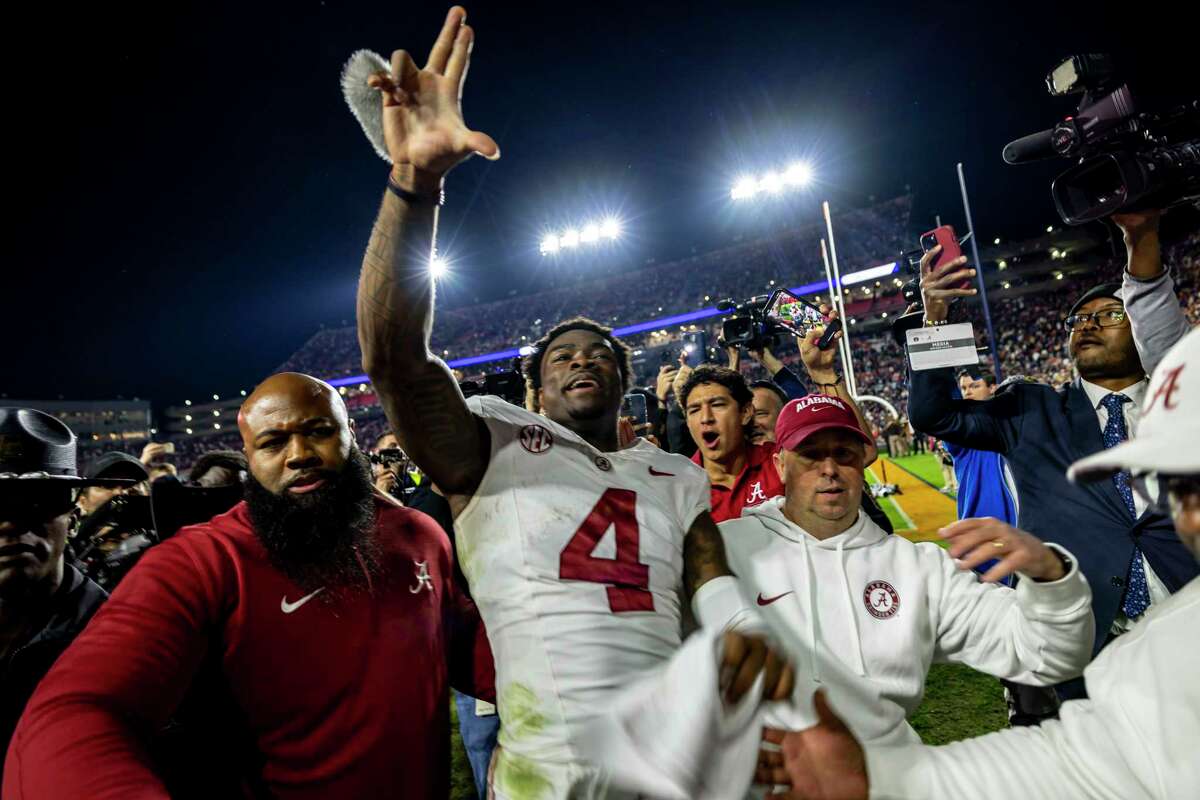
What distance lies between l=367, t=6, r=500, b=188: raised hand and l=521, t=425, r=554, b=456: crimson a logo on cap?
789mm

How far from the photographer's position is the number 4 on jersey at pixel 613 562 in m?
1.69

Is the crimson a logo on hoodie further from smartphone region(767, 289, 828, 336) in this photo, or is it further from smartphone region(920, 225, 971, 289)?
smartphone region(767, 289, 828, 336)

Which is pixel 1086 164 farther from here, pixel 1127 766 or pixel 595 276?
pixel 595 276

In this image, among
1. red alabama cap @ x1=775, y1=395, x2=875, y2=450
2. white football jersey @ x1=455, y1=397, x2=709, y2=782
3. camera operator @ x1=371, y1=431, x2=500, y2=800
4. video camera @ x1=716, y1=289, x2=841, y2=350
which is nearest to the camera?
white football jersey @ x1=455, y1=397, x2=709, y2=782

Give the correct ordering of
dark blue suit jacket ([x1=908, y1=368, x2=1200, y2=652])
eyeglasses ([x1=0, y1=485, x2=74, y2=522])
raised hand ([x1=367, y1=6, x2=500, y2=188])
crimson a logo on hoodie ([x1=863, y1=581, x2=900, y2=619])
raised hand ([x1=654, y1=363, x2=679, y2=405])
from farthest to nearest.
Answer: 1. raised hand ([x1=654, y1=363, x2=679, y2=405])
2. dark blue suit jacket ([x1=908, y1=368, x2=1200, y2=652])
3. crimson a logo on hoodie ([x1=863, y1=581, x2=900, y2=619])
4. eyeglasses ([x1=0, y1=485, x2=74, y2=522])
5. raised hand ([x1=367, y1=6, x2=500, y2=188])

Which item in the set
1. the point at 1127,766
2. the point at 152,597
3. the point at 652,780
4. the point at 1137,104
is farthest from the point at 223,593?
the point at 1137,104

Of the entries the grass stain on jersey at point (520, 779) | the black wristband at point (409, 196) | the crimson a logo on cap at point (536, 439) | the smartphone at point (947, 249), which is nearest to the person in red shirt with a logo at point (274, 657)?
the grass stain on jersey at point (520, 779)

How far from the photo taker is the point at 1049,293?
3950cm

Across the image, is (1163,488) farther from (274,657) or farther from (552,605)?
(274,657)

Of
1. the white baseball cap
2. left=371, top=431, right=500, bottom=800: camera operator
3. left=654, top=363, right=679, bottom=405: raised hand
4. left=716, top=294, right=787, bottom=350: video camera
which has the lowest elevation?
left=371, top=431, right=500, bottom=800: camera operator

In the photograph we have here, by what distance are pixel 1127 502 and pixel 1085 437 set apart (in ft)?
1.07

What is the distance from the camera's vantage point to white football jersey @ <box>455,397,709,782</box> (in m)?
1.61

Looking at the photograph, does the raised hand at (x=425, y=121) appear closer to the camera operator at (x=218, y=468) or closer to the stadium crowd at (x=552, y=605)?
the stadium crowd at (x=552, y=605)

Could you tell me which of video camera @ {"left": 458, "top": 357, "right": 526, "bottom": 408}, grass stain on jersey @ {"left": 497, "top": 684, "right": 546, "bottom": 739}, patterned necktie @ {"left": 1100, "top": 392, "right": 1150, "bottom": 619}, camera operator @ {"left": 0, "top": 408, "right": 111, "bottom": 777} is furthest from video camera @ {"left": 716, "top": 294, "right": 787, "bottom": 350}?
camera operator @ {"left": 0, "top": 408, "right": 111, "bottom": 777}
